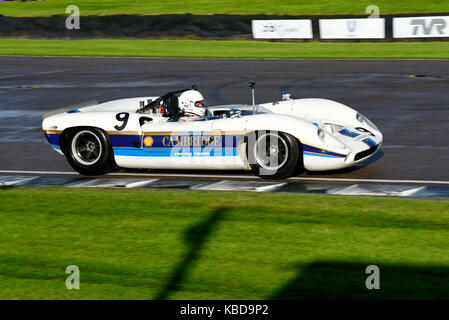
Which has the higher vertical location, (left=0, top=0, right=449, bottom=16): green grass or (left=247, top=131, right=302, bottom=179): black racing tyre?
(left=0, top=0, right=449, bottom=16): green grass

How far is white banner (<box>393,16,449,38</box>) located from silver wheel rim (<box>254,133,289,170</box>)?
1838cm

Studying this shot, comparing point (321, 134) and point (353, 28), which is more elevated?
point (353, 28)

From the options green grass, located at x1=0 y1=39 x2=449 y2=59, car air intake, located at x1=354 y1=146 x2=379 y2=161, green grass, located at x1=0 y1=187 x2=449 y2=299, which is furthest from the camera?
green grass, located at x1=0 y1=39 x2=449 y2=59

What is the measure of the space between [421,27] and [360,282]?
22048mm

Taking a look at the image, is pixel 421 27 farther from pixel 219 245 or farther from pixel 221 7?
pixel 219 245

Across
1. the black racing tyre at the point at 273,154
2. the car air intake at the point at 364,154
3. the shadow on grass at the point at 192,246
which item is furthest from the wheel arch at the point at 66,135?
the car air intake at the point at 364,154

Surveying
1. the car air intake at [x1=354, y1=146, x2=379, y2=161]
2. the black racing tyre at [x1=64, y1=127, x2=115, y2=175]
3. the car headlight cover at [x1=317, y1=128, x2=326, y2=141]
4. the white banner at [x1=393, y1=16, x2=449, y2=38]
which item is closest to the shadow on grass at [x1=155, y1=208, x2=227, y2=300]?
the car headlight cover at [x1=317, y1=128, x2=326, y2=141]

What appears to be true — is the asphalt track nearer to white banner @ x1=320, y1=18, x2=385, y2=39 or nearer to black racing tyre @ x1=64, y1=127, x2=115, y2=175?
black racing tyre @ x1=64, y1=127, x2=115, y2=175

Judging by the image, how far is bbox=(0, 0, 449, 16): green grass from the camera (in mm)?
34031

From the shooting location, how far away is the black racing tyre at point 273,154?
912cm

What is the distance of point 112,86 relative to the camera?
19.8 m

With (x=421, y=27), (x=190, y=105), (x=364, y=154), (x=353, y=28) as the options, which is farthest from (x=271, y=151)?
(x=353, y=28)

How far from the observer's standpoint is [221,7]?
37000 mm

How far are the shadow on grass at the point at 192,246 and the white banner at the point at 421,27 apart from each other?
20.1 metres
